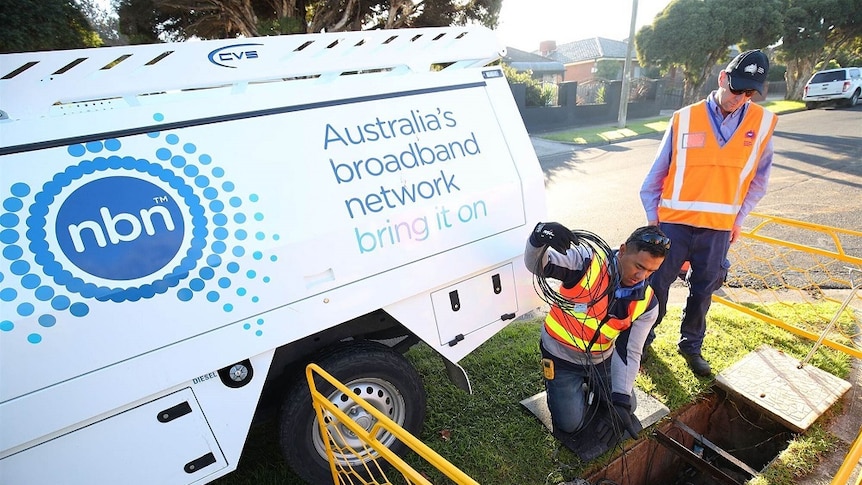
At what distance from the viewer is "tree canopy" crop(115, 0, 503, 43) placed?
1131 centimetres

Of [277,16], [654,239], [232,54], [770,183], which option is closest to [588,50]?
[277,16]

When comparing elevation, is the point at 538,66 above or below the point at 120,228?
below

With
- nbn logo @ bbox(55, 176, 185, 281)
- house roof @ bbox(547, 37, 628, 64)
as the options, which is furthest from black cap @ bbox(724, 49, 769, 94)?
house roof @ bbox(547, 37, 628, 64)

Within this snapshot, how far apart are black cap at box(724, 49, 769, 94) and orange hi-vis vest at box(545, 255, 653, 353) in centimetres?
144

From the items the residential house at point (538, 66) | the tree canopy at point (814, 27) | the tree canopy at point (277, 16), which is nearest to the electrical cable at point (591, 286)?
the tree canopy at point (277, 16)

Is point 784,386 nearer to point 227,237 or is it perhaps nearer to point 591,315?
point 591,315

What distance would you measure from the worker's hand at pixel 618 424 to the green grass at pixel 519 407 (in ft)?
0.37

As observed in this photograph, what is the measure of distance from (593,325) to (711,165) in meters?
1.42

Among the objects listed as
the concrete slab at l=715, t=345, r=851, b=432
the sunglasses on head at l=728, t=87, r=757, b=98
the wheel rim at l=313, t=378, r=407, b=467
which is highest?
the sunglasses on head at l=728, t=87, r=757, b=98

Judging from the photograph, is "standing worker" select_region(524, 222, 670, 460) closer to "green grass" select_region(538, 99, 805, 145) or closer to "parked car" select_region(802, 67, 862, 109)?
"green grass" select_region(538, 99, 805, 145)

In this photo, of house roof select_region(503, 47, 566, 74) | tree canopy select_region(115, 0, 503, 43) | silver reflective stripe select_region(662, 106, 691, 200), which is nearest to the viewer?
silver reflective stripe select_region(662, 106, 691, 200)

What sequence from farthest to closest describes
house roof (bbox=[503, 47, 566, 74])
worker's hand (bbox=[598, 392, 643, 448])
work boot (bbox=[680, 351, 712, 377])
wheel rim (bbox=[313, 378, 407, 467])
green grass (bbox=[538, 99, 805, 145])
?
Result: house roof (bbox=[503, 47, 566, 74]) → green grass (bbox=[538, 99, 805, 145]) → work boot (bbox=[680, 351, 712, 377]) → worker's hand (bbox=[598, 392, 643, 448]) → wheel rim (bbox=[313, 378, 407, 467])

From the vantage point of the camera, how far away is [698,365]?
132 inches

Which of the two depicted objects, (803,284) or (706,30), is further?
(706,30)
